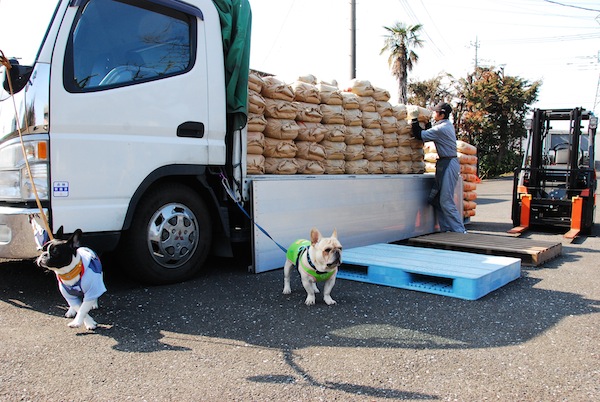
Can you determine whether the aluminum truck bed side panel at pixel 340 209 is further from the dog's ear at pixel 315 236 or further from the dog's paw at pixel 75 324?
the dog's paw at pixel 75 324

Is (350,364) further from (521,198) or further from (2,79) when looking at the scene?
(521,198)

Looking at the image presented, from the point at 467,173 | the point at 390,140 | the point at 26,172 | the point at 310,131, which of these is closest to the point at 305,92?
the point at 310,131

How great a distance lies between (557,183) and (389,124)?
5499 millimetres

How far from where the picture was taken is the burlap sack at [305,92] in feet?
21.0

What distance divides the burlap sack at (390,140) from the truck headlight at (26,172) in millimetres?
5172

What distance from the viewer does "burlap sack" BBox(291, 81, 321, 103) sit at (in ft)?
21.0

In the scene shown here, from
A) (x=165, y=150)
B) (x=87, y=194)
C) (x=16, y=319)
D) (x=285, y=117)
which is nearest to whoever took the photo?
(x=16, y=319)

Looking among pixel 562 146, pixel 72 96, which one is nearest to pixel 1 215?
pixel 72 96

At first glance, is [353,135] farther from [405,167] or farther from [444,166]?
[444,166]

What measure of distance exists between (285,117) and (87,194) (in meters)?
2.65

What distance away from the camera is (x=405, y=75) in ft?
104

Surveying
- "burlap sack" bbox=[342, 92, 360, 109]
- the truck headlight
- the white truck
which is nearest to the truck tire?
the white truck

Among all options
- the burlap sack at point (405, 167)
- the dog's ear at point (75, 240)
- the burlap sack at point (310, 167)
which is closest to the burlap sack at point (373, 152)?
the burlap sack at point (405, 167)

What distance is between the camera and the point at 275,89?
6.03 metres
